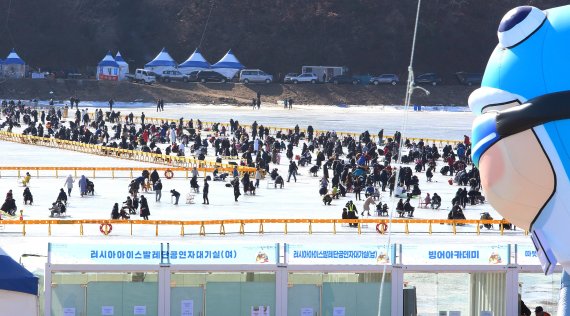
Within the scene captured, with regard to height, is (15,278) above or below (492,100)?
below

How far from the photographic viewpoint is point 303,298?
888 inches

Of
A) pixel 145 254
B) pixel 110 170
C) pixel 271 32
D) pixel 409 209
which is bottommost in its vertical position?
pixel 145 254

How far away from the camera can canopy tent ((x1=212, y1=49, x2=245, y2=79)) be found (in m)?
98.4

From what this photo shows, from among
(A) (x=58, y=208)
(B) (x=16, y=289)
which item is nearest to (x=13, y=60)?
(A) (x=58, y=208)

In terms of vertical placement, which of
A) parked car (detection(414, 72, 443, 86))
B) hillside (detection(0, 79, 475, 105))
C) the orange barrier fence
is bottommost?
the orange barrier fence

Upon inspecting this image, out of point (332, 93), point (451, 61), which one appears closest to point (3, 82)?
point (332, 93)

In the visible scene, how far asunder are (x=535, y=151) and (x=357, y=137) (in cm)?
5073

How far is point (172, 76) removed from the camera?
321 feet

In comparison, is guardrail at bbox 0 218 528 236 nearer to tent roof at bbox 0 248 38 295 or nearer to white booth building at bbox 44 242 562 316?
white booth building at bbox 44 242 562 316

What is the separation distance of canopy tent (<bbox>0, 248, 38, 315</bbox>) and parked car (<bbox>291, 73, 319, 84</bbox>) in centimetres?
7959

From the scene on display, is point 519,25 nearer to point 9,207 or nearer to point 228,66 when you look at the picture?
point 9,207

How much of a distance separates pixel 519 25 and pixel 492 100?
2.79ft

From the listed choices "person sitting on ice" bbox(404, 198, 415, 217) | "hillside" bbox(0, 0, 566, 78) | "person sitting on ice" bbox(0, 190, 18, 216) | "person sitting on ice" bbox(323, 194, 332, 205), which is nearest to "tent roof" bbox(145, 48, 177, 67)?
"hillside" bbox(0, 0, 566, 78)

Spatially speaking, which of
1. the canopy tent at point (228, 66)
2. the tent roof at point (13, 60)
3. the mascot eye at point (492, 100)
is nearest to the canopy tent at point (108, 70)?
the tent roof at point (13, 60)
